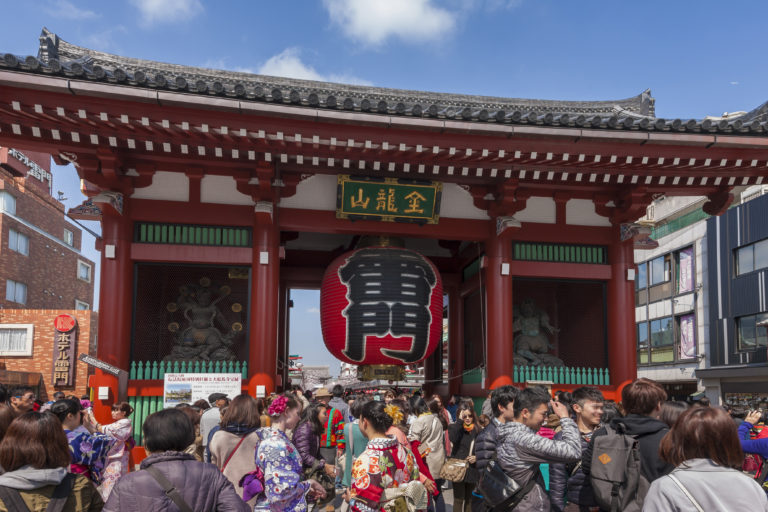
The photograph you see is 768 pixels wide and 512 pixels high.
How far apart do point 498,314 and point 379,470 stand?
24.0ft

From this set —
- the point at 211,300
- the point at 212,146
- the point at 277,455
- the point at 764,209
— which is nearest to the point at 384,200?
the point at 212,146

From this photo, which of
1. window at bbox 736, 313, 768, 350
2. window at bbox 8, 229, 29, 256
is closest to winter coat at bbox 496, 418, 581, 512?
window at bbox 736, 313, 768, 350

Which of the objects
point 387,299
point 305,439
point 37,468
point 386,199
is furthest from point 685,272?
point 37,468

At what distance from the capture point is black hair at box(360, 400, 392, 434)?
4.08 m

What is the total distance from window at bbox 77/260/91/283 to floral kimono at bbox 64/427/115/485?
132ft

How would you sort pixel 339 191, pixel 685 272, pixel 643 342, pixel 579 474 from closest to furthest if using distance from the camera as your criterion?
pixel 579 474
pixel 339 191
pixel 685 272
pixel 643 342

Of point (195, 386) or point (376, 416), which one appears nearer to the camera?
point (376, 416)

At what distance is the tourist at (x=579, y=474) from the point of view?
13.7ft

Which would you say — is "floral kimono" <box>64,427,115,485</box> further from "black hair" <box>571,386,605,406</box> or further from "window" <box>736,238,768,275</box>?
"window" <box>736,238,768,275</box>

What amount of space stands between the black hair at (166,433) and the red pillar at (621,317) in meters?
9.64

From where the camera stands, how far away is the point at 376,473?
3891 mm

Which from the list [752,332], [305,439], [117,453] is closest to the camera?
[117,453]

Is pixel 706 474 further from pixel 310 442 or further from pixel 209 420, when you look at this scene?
pixel 209 420

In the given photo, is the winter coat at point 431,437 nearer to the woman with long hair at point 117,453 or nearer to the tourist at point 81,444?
the woman with long hair at point 117,453
